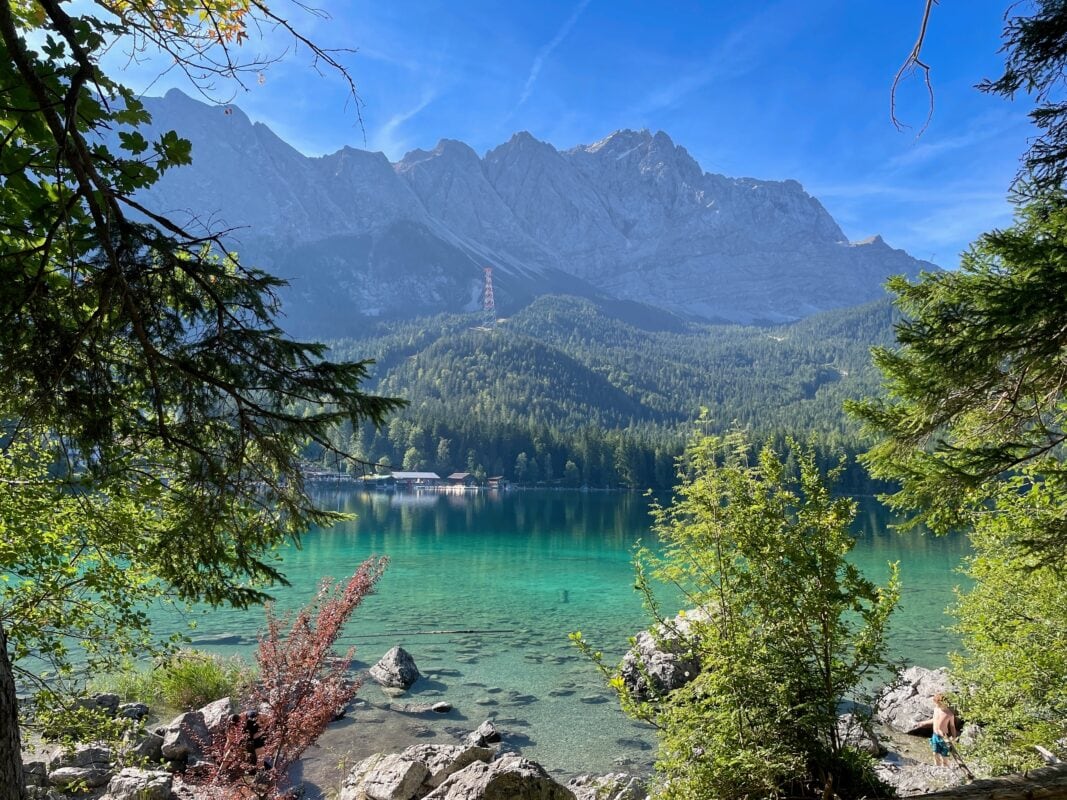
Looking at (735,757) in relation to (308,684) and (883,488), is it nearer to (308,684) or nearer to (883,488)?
(308,684)

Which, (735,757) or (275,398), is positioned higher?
(275,398)

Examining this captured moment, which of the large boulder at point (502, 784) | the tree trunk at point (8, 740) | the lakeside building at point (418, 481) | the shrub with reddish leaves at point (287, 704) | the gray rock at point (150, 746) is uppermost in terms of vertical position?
the tree trunk at point (8, 740)

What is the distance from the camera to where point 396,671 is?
18.9 meters

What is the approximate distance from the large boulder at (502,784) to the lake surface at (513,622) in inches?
149

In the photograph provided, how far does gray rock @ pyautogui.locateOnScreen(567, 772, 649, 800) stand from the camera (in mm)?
9148

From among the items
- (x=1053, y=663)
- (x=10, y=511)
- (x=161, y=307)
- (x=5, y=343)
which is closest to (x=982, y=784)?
(x=1053, y=663)

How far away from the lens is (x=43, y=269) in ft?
9.35

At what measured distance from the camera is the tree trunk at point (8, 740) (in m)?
3.25

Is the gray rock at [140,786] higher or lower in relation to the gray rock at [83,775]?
higher

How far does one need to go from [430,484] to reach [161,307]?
5365 inches

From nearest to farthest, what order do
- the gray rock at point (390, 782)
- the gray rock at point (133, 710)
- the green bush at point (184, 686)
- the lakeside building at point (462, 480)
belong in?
the gray rock at point (390, 782)
the gray rock at point (133, 710)
the green bush at point (184, 686)
the lakeside building at point (462, 480)

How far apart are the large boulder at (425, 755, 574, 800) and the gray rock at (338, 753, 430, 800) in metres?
1.14

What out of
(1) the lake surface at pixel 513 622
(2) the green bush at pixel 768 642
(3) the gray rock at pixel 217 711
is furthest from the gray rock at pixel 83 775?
(2) the green bush at pixel 768 642

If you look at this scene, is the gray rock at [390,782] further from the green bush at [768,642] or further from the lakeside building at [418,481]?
the lakeside building at [418,481]
